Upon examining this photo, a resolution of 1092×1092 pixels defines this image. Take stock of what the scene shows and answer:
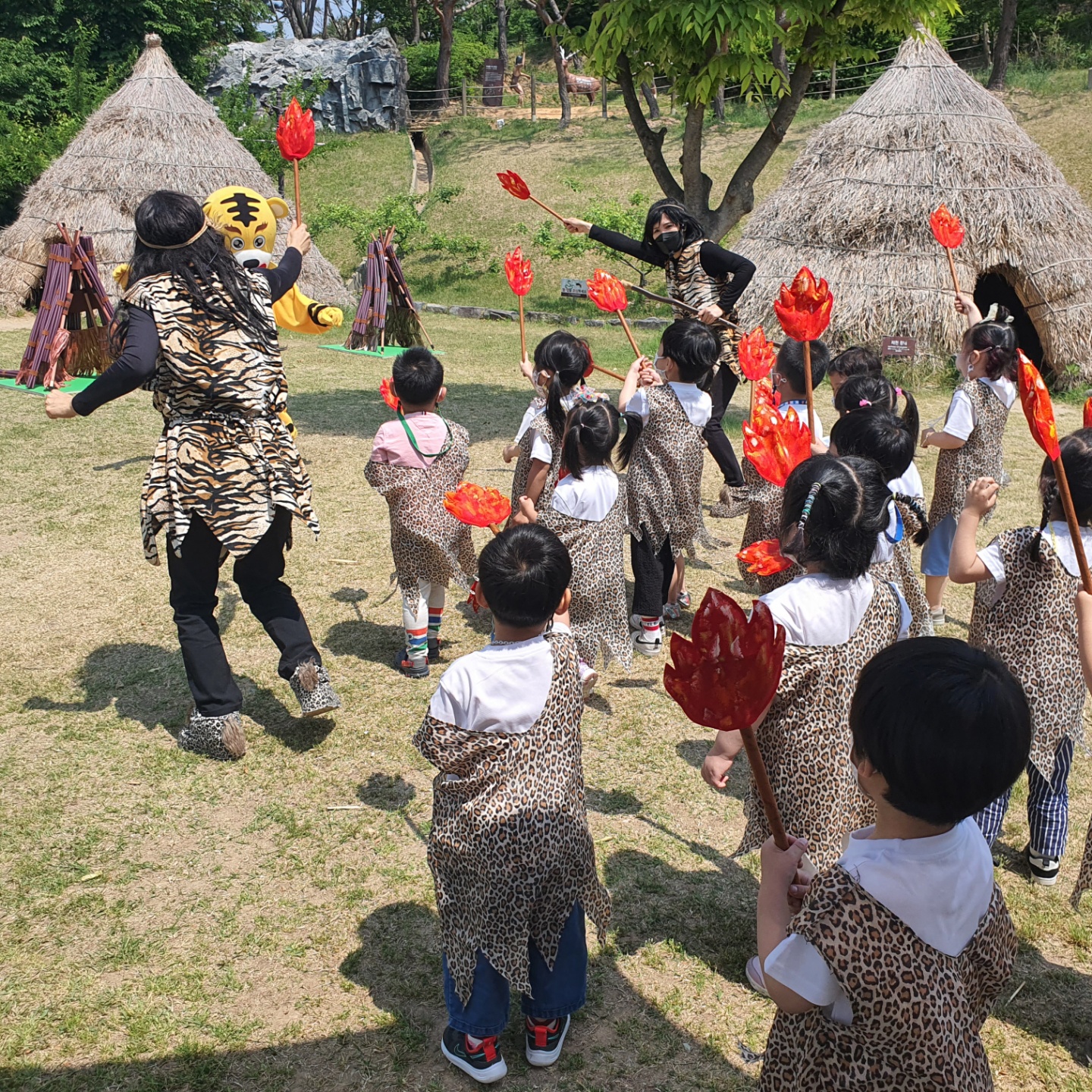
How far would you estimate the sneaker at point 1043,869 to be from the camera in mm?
2980

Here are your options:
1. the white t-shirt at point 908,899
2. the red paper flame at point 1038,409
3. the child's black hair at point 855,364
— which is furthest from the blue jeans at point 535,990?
the child's black hair at point 855,364

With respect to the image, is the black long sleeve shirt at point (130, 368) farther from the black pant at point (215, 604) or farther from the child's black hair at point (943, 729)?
the child's black hair at point (943, 729)

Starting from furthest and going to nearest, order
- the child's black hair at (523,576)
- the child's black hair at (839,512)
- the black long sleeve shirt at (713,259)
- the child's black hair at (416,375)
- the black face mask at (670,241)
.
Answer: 1. the black long sleeve shirt at (713,259)
2. the black face mask at (670,241)
3. the child's black hair at (416,375)
4. the child's black hair at (839,512)
5. the child's black hair at (523,576)

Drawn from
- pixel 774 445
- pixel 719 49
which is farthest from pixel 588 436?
pixel 719 49

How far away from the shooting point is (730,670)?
1.31 metres

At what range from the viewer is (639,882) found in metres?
2.98

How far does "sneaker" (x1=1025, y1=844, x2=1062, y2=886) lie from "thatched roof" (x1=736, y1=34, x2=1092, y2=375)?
8.38 meters

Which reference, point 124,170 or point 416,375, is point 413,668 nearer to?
point 416,375

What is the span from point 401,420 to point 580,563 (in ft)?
3.25

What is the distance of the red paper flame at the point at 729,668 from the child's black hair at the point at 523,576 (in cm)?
82

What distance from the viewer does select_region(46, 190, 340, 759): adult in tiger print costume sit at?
124 inches

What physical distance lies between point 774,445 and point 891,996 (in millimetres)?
1840

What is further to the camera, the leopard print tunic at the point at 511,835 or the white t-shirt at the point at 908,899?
the leopard print tunic at the point at 511,835

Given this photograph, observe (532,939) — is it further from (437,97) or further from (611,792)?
(437,97)
